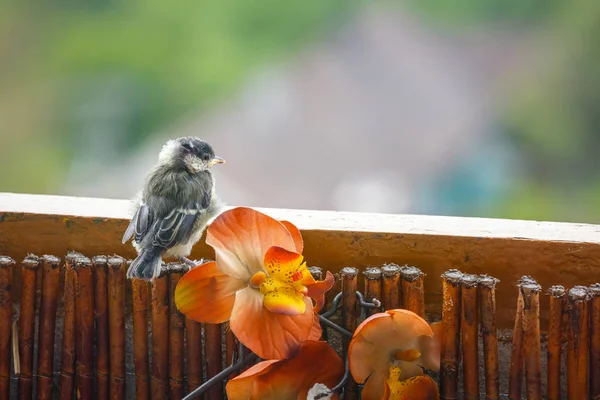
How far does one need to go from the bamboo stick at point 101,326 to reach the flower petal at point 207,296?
0.16 meters

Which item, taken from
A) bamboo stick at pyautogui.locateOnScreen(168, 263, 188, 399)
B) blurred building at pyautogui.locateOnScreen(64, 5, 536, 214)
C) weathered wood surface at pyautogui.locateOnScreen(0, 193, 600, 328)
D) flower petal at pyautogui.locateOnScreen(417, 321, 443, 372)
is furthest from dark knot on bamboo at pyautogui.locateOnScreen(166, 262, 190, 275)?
blurred building at pyautogui.locateOnScreen(64, 5, 536, 214)

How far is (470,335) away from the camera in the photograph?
2.01 ft

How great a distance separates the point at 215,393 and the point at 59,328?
0.19m

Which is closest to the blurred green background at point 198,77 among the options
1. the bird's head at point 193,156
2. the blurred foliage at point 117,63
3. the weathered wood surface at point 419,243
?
the blurred foliage at point 117,63

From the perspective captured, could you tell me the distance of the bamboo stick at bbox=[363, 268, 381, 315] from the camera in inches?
24.5

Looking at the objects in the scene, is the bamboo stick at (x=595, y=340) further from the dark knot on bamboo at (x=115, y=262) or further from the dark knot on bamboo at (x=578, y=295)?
the dark knot on bamboo at (x=115, y=262)

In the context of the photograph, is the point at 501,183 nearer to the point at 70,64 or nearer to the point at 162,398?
the point at 70,64

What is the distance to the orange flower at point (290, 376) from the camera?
1.71ft

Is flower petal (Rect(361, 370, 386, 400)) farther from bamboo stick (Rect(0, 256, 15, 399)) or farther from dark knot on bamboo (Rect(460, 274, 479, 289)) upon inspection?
bamboo stick (Rect(0, 256, 15, 399))

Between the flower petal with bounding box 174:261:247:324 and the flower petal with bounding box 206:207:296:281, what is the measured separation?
0.04 ft

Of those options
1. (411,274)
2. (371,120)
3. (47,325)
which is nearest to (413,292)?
(411,274)

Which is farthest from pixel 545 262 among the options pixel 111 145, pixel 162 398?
pixel 111 145

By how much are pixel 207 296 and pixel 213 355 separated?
5.6 inches

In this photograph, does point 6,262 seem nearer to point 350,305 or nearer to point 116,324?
point 116,324
